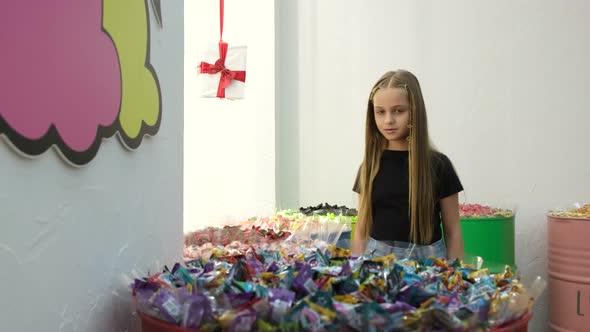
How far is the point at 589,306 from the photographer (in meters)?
2.73

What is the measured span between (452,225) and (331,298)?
1.26m

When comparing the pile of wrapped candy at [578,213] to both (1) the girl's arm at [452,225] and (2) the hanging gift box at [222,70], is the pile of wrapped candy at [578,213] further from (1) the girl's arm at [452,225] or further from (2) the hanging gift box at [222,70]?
(2) the hanging gift box at [222,70]

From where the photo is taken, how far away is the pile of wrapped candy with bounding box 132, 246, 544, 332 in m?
0.71

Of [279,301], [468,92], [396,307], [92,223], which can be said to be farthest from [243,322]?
[468,92]

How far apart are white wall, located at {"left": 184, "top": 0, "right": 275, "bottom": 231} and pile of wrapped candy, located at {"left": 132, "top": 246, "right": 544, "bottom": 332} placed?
2.83 m

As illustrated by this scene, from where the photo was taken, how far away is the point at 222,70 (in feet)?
10.0

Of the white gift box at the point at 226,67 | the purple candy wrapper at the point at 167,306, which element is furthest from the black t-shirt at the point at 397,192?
the white gift box at the point at 226,67

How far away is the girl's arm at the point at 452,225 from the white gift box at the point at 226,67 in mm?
1591

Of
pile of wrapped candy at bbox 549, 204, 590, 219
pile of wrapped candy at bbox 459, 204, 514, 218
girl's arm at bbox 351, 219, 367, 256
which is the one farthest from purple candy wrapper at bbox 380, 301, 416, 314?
pile of wrapped candy at bbox 549, 204, 590, 219

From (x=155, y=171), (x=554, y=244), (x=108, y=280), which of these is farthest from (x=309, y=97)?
(x=108, y=280)

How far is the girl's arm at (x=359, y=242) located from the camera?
78.2 inches

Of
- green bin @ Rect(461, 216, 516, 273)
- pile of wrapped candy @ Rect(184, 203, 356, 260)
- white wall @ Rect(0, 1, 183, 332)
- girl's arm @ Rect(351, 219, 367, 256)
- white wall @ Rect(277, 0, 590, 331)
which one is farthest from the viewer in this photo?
white wall @ Rect(277, 0, 590, 331)

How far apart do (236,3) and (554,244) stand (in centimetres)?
263

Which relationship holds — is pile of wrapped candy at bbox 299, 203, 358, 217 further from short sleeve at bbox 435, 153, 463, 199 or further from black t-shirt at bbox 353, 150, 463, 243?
short sleeve at bbox 435, 153, 463, 199
